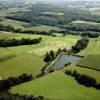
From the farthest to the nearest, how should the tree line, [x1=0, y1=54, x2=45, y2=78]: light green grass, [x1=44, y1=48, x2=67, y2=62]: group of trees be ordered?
[x1=44, y1=48, x2=67, y2=62]: group of trees → [x1=0, y1=54, x2=45, y2=78]: light green grass → the tree line

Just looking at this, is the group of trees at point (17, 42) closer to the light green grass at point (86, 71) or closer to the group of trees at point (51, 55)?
the group of trees at point (51, 55)

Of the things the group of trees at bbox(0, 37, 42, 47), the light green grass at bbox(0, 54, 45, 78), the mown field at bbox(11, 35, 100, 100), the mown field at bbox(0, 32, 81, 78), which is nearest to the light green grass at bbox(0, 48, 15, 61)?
the mown field at bbox(0, 32, 81, 78)

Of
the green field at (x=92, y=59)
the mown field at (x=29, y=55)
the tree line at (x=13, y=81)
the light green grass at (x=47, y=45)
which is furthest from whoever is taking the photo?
the light green grass at (x=47, y=45)

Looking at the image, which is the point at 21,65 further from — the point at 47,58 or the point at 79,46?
the point at 79,46

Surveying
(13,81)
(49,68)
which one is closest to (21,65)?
(49,68)

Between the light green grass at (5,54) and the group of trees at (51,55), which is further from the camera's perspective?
the group of trees at (51,55)

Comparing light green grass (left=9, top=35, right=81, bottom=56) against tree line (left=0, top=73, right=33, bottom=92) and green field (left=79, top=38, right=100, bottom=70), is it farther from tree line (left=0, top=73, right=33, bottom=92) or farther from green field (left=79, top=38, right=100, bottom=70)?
tree line (left=0, top=73, right=33, bottom=92)

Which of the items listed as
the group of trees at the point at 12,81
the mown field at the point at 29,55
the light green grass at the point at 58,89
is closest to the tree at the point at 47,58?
the mown field at the point at 29,55

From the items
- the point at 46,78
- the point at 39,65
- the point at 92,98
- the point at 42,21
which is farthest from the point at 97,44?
the point at 42,21
